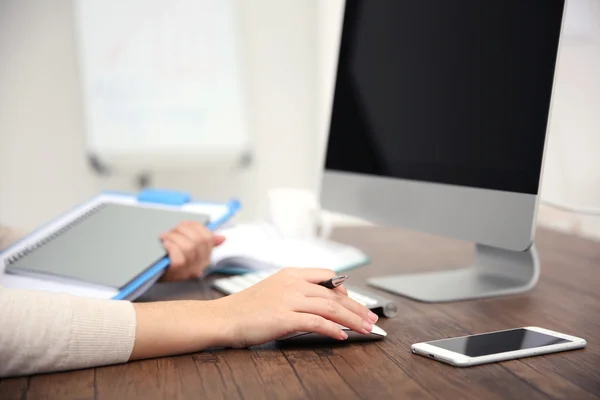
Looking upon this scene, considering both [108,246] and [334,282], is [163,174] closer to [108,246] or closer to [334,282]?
[108,246]

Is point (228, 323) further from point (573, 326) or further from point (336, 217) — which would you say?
point (336, 217)

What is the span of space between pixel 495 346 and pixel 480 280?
332mm

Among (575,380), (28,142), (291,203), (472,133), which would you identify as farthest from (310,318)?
(28,142)

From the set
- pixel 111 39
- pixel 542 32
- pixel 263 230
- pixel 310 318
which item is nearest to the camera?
pixel 310 318

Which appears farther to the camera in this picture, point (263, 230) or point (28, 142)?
point (28, 142)

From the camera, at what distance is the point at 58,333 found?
0.63m

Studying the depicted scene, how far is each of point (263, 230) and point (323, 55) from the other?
1.98 m

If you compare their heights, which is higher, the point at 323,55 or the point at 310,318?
the point at 323,55

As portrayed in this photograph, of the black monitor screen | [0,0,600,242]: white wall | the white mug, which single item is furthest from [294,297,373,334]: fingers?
[0,0,600,242]: white wall

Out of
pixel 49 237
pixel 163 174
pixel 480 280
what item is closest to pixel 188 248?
pixel 49 237

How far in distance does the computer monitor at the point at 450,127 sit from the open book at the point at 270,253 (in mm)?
86

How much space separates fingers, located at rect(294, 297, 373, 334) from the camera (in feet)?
2.27

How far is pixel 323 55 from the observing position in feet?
10.0

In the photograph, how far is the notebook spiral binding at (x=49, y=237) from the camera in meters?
0.94
